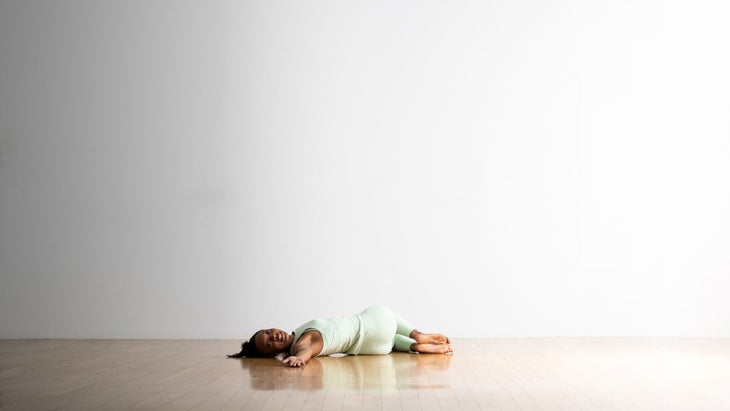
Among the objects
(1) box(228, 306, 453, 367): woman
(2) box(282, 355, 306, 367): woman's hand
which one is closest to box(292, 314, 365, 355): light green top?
(1) box(228, 306, 453, 367): woman

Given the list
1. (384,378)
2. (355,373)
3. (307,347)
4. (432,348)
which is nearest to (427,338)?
(432,348)

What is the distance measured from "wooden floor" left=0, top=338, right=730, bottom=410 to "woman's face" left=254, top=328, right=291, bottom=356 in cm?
18

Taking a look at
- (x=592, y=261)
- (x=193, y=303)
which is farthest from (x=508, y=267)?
(x=193, y=303)

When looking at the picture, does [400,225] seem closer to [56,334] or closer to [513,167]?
[513,167]

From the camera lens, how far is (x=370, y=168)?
6.02 m

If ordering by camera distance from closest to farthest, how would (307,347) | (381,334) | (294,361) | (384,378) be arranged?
(384,378), (294,361), (307,347), (381,334)

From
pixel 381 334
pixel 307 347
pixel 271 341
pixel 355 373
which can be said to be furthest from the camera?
pixel 381 334

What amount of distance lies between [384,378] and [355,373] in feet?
0.74

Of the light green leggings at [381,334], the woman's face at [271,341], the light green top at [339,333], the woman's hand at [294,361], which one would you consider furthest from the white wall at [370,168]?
the woman's hand at [294,361]

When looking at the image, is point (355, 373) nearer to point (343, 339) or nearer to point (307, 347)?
point (307, 347)

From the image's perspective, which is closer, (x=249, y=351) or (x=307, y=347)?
(x=307, y=347)

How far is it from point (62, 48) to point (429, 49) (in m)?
2.54

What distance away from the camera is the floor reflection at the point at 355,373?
11.8 feet

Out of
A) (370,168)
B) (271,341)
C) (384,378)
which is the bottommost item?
(384,378)
